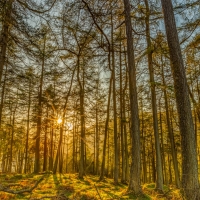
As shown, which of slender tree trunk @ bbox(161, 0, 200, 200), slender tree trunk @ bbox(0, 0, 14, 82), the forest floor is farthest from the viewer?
slender tree trunk @ bbox(0, 0, 14, 82)

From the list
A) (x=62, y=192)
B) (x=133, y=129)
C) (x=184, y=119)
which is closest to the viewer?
(x=62, y=192)

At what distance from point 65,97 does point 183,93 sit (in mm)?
11584

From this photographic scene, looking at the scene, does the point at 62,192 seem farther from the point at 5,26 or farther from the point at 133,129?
the point at 5,26

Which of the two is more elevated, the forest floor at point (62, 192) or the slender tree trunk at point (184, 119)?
the slender tree trunk at point (184, 119)

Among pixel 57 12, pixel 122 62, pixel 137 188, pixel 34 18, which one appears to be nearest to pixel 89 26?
pixel 57 12

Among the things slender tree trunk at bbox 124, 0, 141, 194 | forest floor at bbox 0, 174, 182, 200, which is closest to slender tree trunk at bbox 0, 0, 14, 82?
forest floor at bbox 0, 174, 182, 200

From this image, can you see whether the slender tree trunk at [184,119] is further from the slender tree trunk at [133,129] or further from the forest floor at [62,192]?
the slender tree trunk at [133,129]

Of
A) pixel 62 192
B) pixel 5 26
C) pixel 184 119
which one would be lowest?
pixel 62 192

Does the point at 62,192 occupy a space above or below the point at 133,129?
below

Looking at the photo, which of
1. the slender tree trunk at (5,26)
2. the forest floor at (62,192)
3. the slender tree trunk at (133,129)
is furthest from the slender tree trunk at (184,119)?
the slender tree trunk at (5,26)

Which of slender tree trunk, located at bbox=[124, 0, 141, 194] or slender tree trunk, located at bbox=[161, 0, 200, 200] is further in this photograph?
slender tree trunk, located at bbox=[124, 0, 141, 194]

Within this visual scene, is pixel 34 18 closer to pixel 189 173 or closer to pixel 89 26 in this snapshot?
pixel 89 26

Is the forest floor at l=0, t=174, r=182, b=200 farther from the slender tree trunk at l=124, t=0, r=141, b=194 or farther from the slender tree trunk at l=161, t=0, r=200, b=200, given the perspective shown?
the slender tree trunk at l=161, t=0, r=200, b=200

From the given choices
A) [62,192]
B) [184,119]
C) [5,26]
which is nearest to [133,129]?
[184,119]
